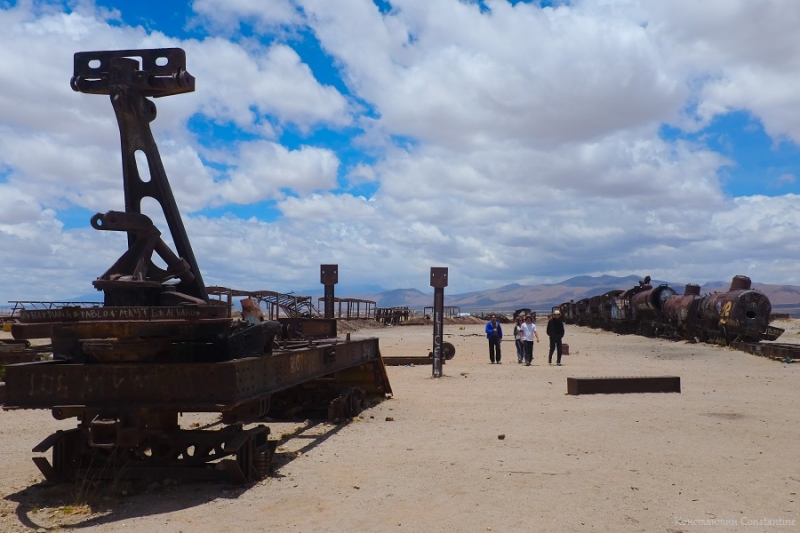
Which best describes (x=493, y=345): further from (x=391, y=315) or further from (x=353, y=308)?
(x=353, y=308)

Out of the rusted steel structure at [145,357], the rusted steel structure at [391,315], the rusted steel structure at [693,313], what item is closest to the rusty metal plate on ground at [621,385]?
the rusted steel structure at [145,357]

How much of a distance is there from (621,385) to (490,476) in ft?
23.3

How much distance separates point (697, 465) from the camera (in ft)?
24.7

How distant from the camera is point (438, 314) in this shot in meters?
17.4

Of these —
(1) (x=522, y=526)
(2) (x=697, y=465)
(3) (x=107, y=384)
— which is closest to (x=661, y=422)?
(2) (x=697, y=465)

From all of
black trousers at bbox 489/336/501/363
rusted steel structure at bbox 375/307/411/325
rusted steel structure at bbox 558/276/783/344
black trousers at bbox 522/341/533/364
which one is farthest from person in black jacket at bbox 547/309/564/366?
rusted steel structure at bbox 375/307/411/325

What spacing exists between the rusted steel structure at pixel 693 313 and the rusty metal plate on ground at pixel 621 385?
1415 cm

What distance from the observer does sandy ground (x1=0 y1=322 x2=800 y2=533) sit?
575 centimetres

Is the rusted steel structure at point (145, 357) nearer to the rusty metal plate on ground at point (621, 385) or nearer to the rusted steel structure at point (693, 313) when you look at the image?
the rusty metal plate on ground at point (621, 385)

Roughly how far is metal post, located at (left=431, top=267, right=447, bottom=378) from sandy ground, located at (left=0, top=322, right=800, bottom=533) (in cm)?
439

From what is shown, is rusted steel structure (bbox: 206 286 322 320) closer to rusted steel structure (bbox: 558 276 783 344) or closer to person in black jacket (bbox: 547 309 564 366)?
person in black jacket (bbox: 547 309 564 366)

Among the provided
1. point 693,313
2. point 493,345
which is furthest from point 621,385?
point 693,313

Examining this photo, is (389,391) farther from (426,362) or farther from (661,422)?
(426,362)

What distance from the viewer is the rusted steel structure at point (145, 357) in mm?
6297
